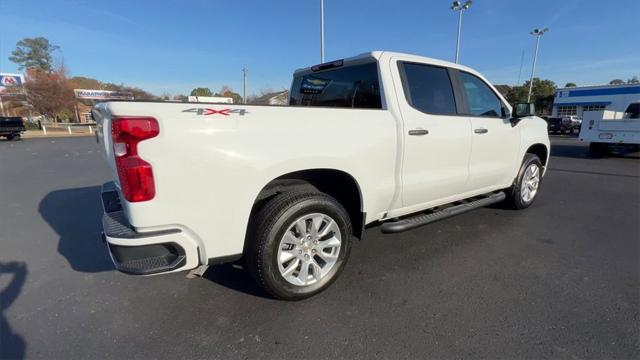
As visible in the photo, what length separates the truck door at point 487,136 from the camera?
3668 mm

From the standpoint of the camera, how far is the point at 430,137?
3107 mm

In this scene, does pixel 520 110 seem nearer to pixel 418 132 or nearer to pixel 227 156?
pixel 418 132

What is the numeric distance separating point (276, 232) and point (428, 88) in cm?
216

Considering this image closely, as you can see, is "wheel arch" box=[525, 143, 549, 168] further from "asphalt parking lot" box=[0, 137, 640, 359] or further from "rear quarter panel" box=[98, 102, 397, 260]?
"rear quarter panel" box=[98, 102, 397, 260]

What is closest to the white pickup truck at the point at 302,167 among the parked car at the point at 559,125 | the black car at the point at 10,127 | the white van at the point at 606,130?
the white van at the point at 606,130

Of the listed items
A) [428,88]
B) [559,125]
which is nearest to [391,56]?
[428,88]

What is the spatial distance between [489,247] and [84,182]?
25.3 ft

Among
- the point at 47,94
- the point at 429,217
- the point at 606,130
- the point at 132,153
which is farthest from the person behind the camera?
the point at 47,94

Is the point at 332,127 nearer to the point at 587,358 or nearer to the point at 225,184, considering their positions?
the point at 225,184

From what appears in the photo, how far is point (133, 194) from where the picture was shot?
189 cm

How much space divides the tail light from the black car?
26.8 m

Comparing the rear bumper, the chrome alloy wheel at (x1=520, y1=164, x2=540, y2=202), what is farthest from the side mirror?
the rear bumper

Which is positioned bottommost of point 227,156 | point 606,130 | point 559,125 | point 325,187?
point 559,125

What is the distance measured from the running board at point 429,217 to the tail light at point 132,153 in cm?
201
